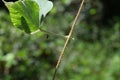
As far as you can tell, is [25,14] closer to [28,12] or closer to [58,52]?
[28,12]

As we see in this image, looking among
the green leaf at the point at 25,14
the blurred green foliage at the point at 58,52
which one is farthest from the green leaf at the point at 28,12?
the blurred green foliage at the point at 58,52

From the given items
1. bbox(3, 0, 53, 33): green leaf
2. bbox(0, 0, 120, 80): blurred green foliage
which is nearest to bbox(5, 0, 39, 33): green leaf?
bbox(3, 0, 53, 33): green leaf

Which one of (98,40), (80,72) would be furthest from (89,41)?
(80,72)

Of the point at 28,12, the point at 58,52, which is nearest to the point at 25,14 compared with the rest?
the point at 28,12

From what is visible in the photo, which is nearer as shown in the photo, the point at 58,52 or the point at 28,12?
the point at 28,12

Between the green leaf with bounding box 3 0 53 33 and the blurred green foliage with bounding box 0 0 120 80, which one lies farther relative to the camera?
the blurred green foliage with bounding box 0 0 120 80

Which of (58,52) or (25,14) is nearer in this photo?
(25,14)

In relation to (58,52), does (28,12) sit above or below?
above

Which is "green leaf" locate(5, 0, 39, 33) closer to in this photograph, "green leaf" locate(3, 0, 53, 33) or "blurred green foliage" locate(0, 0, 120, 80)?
"green leaf" locate(3, 0, 53, 33)
